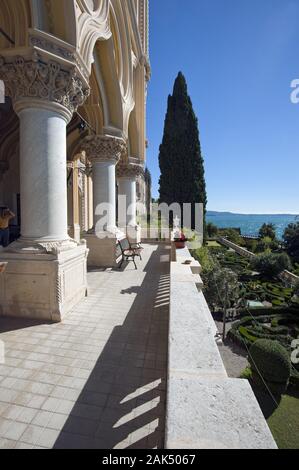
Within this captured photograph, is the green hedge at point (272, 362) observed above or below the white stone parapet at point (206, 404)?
below

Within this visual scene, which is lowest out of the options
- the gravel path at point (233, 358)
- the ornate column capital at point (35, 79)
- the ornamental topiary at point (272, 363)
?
the gravel path at point (233, 358)

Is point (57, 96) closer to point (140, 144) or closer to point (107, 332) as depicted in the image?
point (107, 332)

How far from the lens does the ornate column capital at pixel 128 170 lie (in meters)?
13.1

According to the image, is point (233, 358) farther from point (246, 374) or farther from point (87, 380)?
point (87, 380)

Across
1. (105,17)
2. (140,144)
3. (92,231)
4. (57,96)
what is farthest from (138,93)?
(57,96)

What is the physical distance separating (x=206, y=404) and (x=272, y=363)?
8063mm

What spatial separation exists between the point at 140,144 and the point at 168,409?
43.1 ft

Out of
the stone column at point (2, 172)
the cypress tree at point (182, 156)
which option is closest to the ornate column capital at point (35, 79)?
the stone column at point (2, 172)

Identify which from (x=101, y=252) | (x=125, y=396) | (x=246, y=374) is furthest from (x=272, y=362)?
(x=125, y=396)

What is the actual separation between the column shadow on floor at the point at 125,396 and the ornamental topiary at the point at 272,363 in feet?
18.4

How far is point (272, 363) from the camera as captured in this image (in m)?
8.35

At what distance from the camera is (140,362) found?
3488 mm

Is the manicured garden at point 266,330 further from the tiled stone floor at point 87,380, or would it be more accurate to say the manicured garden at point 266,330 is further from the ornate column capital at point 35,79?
the ornate column capital at point 35,79

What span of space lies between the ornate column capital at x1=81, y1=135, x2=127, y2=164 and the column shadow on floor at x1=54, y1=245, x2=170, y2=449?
19.1 feet
